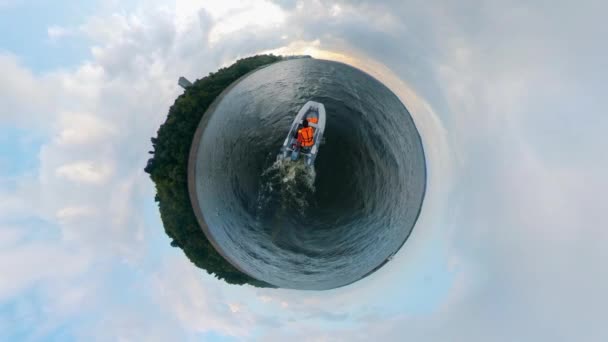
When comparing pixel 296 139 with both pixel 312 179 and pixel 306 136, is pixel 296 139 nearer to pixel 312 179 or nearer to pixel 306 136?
pixel 306 136

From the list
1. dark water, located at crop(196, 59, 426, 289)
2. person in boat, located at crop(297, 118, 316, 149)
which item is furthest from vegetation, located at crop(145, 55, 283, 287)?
person in boat, located at crop(297, 118, 316, 149)

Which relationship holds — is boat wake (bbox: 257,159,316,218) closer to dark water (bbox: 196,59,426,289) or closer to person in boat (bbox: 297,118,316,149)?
dark water (bbox: 196,59,426,289)

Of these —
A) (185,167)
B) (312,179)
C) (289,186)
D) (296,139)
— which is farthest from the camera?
(185,167)

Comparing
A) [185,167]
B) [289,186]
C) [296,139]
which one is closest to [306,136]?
[296,139]

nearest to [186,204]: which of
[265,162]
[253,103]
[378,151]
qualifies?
[253,103]

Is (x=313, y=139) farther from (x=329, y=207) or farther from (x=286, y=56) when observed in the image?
(x=286, y=56)
